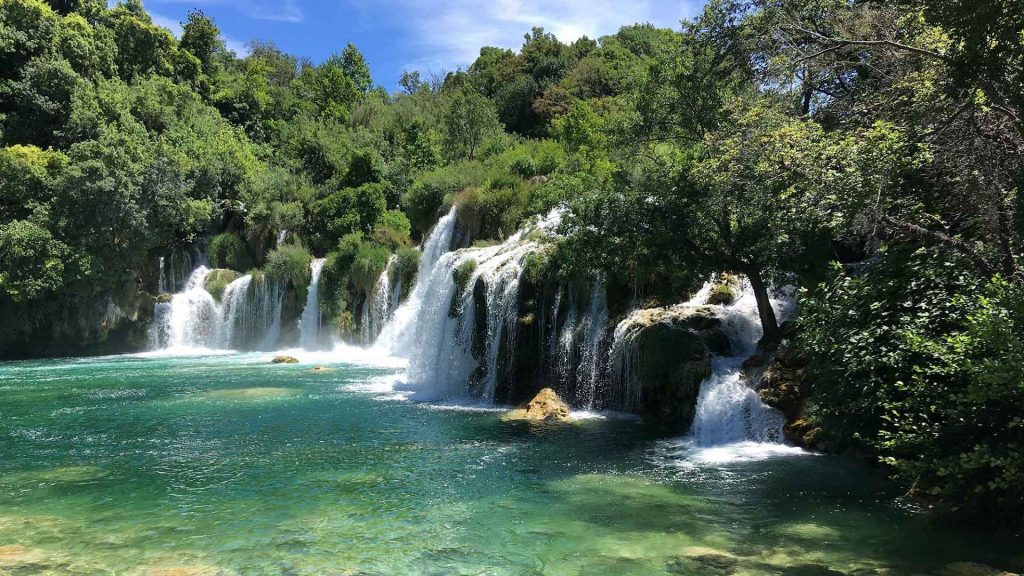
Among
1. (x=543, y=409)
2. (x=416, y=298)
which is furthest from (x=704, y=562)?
(x=416, y=298)

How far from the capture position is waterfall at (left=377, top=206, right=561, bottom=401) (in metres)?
16.9

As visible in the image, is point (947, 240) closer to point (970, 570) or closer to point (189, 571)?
point (970, 570)

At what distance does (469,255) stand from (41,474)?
41.8 ft

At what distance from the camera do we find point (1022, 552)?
6379 millimetres

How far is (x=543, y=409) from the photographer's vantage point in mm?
14422

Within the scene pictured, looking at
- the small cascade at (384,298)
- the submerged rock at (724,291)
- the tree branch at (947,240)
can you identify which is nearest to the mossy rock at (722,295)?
the submerged rock at (724,291)

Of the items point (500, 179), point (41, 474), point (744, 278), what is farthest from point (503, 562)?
point (500, 179)

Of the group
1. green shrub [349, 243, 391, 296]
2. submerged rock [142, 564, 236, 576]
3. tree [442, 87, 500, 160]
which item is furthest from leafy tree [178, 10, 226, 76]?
submerged rock [142, 564, 236, 576]

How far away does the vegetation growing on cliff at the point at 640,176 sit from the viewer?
6840 mm

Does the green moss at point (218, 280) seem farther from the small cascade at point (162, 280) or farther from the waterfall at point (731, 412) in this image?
the waterfall at point (731, 412)

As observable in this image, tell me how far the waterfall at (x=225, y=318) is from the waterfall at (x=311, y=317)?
1713 mm

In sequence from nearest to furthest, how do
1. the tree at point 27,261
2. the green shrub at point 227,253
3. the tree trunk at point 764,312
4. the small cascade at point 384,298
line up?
1. the tree trunk at point 764,312
2. the tree at point 27,261
3. the small cascade at point 384,298
4. the green shrub at point 227,253

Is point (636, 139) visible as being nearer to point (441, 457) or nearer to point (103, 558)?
point (441, 457)

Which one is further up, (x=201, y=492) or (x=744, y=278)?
(x=744, y=278)
